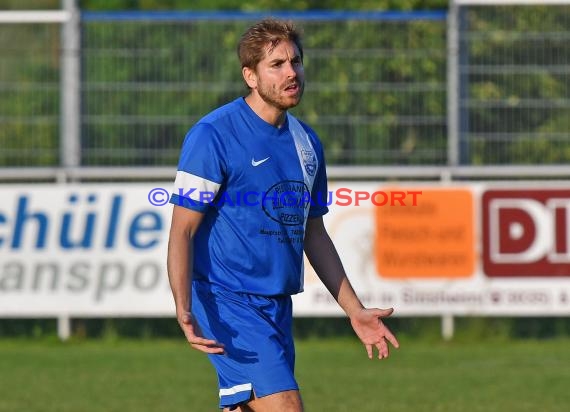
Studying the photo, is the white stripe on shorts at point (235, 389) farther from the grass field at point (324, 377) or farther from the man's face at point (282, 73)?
the grass field at point (324, 377)

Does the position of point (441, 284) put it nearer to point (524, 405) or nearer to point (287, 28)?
point (524, 405)

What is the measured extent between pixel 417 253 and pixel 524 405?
415cm

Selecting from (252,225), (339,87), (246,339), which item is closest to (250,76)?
(252,225)

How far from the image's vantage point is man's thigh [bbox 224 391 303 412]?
573 cm

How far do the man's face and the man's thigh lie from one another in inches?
45.3

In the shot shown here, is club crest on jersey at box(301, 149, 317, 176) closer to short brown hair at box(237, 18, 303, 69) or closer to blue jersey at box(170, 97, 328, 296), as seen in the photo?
blue jersey at box(170, 97, 328, 296)

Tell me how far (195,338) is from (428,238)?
8731 millimetres

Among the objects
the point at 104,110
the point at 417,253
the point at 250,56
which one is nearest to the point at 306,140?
the point at 250,56

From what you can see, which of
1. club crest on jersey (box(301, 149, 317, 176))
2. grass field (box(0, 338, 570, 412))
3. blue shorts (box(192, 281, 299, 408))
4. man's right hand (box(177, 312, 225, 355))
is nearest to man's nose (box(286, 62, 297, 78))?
club crest on jersey (box(301, 149, 317, 176))

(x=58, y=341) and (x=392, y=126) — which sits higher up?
(x=392, y=126)

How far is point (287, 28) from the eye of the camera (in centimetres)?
595

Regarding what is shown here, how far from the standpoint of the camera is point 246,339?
19.3 ft

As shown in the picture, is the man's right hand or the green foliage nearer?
the man's right hand

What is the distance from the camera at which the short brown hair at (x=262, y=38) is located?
5.91 meters
